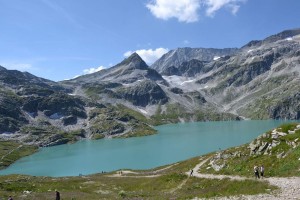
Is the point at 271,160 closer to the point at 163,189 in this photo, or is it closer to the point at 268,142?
the point at 268,142

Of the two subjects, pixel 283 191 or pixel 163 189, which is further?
pixel 163 189

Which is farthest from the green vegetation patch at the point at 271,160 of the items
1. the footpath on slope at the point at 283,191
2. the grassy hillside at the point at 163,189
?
the grassy hillside at the point at 163,189

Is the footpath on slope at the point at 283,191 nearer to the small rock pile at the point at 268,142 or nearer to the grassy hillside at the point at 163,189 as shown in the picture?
the grassy hillside at the point at 163,189

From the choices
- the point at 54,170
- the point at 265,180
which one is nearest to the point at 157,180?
the point at 265,180

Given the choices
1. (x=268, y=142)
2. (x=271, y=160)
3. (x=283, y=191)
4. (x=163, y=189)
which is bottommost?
(x=163, y=189)

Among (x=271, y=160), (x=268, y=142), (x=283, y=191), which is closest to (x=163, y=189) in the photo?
(x=268, y=142)

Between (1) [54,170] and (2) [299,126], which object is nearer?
(2) [299,126]

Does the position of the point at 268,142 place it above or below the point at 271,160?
above

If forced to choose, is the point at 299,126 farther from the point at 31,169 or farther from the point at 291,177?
the point at 31,169

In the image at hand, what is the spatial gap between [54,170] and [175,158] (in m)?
65.6

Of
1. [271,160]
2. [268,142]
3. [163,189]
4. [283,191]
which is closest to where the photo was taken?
[283,191]

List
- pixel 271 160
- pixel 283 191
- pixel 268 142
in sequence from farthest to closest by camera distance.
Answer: pixel 268 142
pixel 271 160
pixel 283 191

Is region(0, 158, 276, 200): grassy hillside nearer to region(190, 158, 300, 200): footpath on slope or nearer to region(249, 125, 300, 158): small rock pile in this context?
region(190, 158, 300, 200): footpath on slope

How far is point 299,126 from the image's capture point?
52.4 meters
